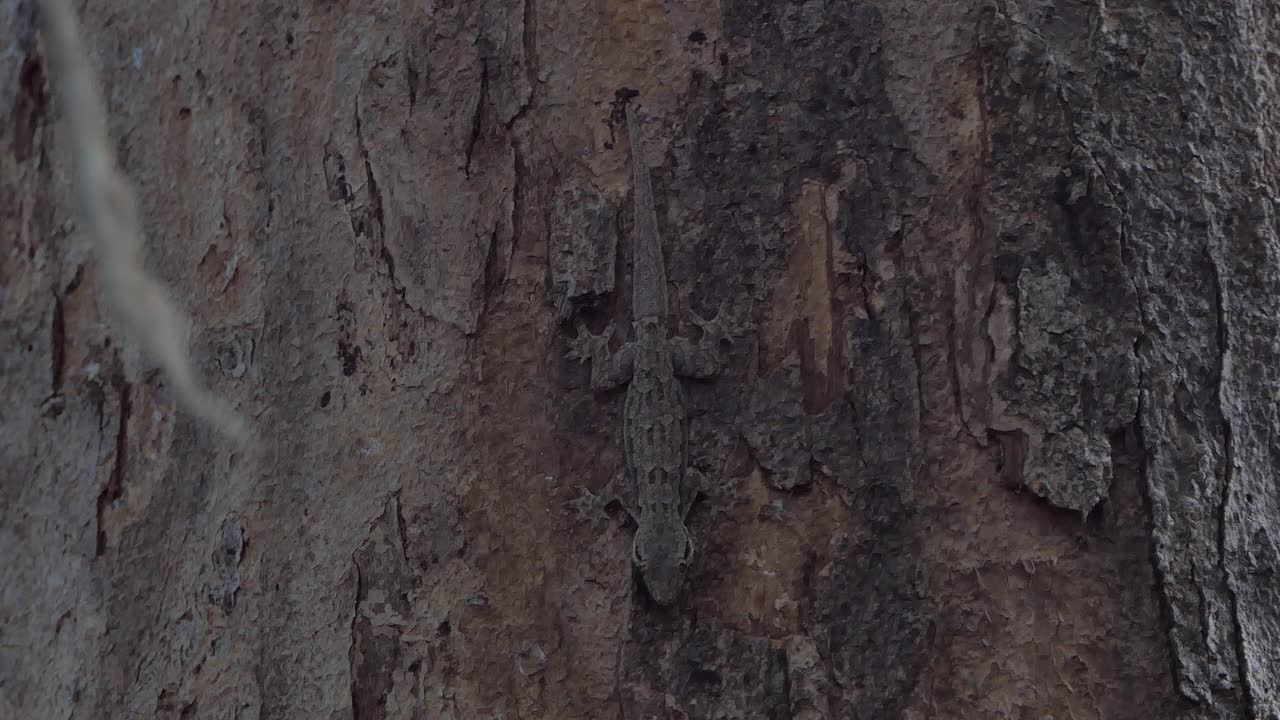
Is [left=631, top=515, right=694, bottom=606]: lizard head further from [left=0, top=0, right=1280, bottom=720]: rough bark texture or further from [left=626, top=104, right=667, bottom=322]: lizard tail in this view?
[left=626, top=104, right=667, bottom=322]: lizard tail

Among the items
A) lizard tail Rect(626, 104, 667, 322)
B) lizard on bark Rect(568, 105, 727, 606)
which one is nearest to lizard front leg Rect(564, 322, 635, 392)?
lizard on bark Rect(568, 105, 727, 606)

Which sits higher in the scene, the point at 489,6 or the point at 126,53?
the point at 126,53

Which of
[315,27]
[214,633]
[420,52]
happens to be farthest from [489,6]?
[214,633]

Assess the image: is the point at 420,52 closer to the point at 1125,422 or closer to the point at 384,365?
the point at 384,365

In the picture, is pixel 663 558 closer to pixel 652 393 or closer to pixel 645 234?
pixel 652 393

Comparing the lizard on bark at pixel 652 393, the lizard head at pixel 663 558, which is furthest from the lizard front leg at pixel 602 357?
the lizard head at pixel 663 558

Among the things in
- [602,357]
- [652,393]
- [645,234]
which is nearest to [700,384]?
[652,393]
